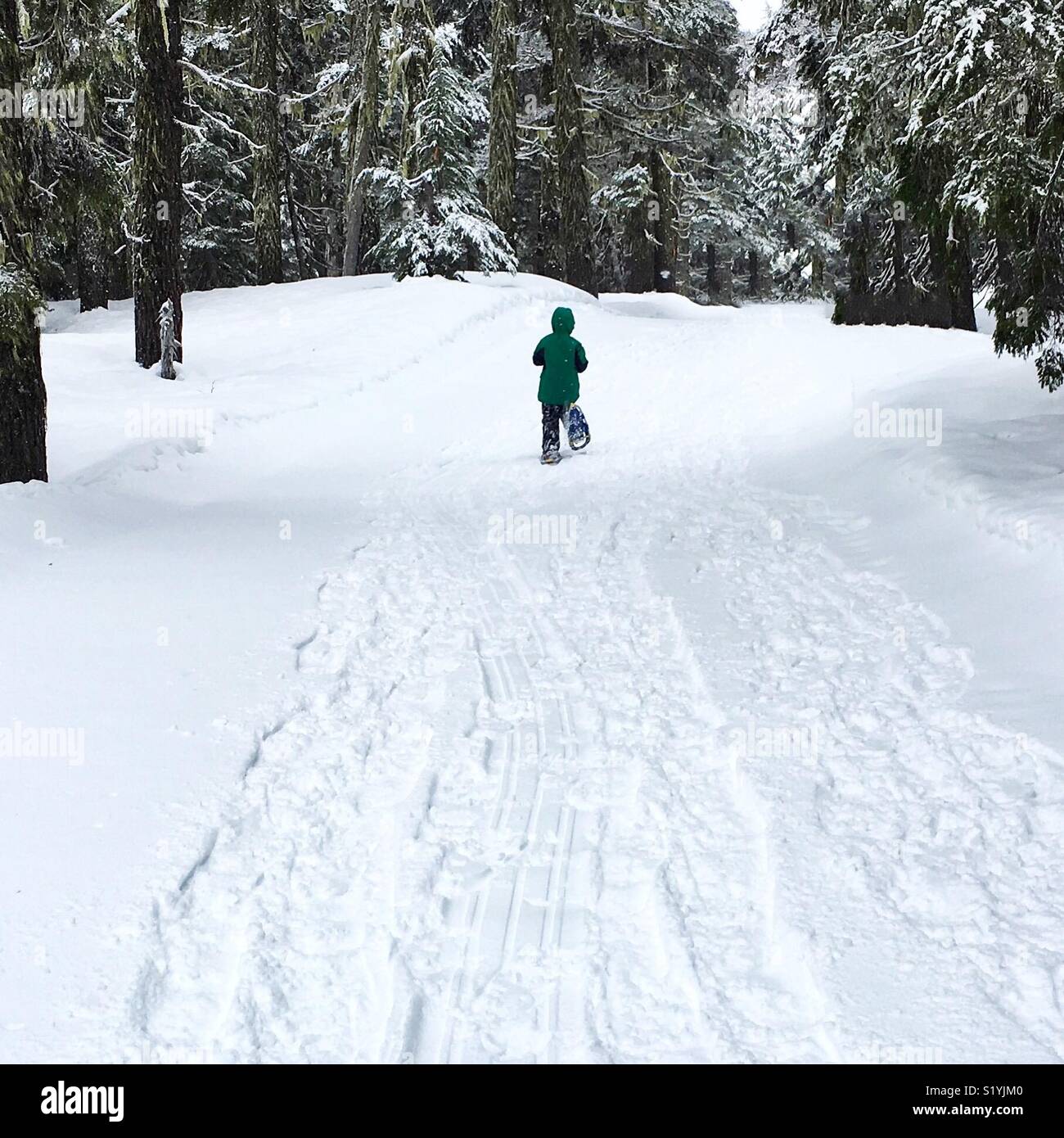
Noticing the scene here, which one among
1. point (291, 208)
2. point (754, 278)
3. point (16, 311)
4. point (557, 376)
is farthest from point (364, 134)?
point (754, 278)

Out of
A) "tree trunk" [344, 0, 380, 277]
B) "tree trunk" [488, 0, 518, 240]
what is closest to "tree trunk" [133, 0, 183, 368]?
"tree trunk" [344, 0, 380, 277]

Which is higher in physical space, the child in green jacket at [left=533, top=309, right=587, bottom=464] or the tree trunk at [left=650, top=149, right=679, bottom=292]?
the tree trunk at [left=650, top=149, right=679, bottom=292]

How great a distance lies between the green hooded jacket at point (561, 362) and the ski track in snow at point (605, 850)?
533cm

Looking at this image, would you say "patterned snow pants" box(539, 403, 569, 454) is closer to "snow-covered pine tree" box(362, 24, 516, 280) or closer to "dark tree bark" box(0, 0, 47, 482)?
"dark tree bark" box(0, 0, 47, 482)

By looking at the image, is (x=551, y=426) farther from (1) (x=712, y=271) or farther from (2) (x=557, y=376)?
(1) (x=712, y=271)

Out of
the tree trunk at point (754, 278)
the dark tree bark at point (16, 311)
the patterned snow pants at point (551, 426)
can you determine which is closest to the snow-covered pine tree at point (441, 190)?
the patterned snow pants at point (551, 426)

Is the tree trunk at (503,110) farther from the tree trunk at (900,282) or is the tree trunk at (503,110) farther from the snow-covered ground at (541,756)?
the snow-covered ground at (541,756)

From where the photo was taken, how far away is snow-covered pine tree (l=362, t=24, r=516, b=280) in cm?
2389

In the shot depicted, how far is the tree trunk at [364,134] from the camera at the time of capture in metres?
24.0

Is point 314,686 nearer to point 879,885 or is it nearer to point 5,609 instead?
point 5,609

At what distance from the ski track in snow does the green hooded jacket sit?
533 centimetres

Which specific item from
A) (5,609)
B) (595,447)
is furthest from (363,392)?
(5,609)

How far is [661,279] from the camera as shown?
33625mm
